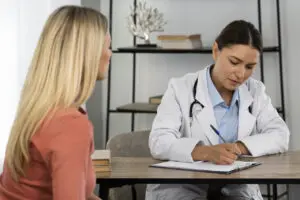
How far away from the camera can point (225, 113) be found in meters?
2.09

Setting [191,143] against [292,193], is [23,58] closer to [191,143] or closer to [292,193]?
[191,143]

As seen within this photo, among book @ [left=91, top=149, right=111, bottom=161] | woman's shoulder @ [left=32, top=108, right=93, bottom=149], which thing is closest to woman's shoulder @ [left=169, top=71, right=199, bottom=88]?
book @ [left=91, top=149, right=111, bottom=161]

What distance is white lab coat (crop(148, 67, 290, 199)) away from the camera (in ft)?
6.30

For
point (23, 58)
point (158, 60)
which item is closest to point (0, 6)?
point (23, 58)

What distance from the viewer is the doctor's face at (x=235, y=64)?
203 centimetres

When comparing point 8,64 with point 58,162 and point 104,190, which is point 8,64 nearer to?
point 104,190

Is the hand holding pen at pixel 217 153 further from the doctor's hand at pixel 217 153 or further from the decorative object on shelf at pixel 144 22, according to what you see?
the decorative object on shelf at pixel 144 22

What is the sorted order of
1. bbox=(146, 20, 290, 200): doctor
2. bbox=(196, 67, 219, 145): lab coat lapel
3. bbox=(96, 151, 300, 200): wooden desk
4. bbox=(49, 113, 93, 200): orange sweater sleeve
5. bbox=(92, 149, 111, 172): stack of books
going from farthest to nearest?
bbox=(196, 67, 219, 145): lab coat lapel < bbox=(146, 20, 290, 200): doctor < bbox=(92, 149, 111, 172): stack of books < bbox=(96, 151, 300, 200): wooden desk < bbox=(49, 113, 93, 200): orange sweater sleeve

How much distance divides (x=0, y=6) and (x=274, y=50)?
1.74 m

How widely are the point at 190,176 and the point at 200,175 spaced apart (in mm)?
38

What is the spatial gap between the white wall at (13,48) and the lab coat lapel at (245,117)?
1116 mm

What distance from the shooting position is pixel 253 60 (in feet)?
6.72

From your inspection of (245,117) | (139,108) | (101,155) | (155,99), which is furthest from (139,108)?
(101,155)

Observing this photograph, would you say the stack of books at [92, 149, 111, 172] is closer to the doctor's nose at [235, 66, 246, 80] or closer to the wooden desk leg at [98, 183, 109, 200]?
the wooden desk leg at [98, 183, 109, 200]
